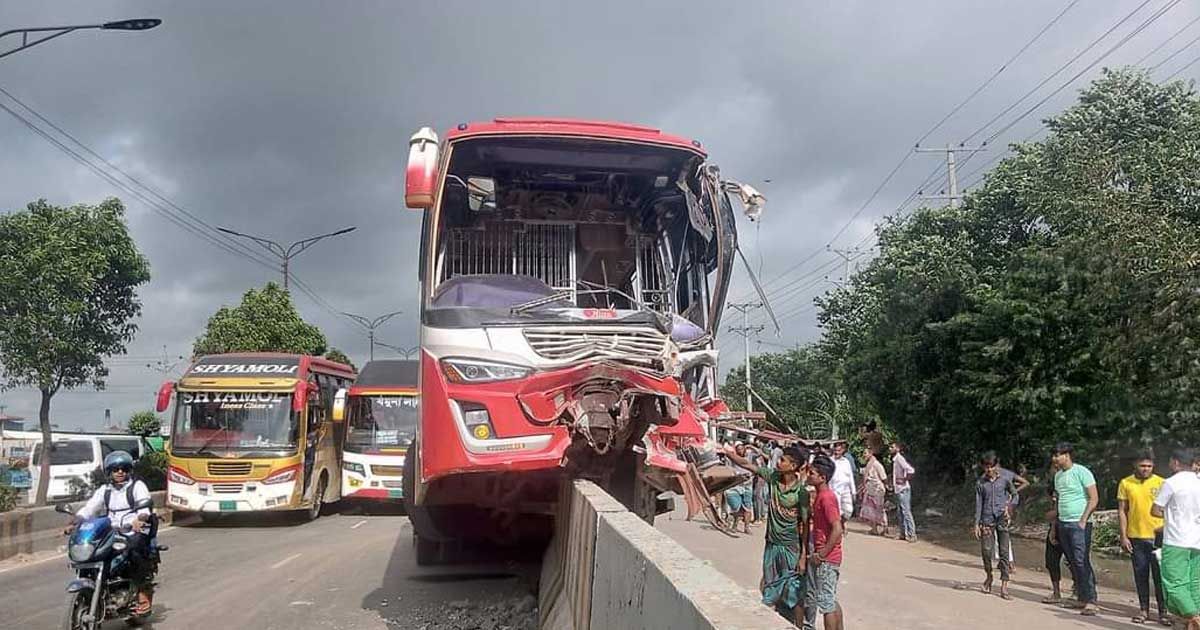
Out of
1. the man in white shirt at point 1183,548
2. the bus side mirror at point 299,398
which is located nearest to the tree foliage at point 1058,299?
the man in white shirt at point 1183,548

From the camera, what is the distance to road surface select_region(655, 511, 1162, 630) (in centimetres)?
807

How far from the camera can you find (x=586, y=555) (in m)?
4.88

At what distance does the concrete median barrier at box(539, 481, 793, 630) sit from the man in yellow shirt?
17.2 feet

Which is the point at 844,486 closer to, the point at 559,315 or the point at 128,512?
the point at 559,315

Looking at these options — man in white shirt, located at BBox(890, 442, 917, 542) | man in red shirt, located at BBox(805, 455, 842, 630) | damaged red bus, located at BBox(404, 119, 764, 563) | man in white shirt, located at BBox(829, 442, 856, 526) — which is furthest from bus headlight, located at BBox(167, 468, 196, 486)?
man in red shirt, located at BBox(805, 455, 842, 630)

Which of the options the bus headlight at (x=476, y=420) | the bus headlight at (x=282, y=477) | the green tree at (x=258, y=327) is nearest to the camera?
the bus headlight at (x=476, y=420)

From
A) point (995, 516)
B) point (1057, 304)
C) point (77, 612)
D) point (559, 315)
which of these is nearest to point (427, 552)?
point (77, 612)

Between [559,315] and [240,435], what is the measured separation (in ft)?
37.9

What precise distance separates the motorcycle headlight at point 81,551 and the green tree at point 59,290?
32.6 ft

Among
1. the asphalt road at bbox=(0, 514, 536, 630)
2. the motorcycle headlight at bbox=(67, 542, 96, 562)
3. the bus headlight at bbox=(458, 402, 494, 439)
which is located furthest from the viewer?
the asphalt road at bbox=(0, 514, 536, 630)

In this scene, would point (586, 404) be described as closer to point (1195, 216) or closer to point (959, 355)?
point (1195, 216)

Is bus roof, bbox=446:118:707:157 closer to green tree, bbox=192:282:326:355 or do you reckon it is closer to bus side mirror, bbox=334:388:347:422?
bus side mirror, bbox=334:388:347:422

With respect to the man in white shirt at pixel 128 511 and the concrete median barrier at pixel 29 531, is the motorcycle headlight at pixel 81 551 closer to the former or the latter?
the man in white shirt at pixel 128 511

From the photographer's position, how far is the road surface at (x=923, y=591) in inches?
318
